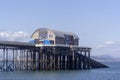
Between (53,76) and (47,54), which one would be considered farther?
(47,54)

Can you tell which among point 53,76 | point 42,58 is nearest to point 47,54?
point 42,58

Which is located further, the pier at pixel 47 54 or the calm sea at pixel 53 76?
the pier at pixel 47 54

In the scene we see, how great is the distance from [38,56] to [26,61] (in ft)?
17.0

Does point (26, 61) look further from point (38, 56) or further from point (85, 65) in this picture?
point (85, 65)

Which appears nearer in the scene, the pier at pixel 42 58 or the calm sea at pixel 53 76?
the calm sea at pixel 53 76

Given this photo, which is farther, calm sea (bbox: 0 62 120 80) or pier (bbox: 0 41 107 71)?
pier (bbox: 0 41 107 71)

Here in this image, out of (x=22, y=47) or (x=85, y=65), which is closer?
(x=22, y=47)

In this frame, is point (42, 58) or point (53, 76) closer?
point (53, 76)

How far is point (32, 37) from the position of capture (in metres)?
130

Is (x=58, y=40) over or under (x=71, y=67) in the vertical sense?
over

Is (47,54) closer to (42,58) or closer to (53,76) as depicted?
(42,58)

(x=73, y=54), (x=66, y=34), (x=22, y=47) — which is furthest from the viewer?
(x=66, y=34)

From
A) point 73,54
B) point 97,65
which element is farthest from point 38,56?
point 97,65

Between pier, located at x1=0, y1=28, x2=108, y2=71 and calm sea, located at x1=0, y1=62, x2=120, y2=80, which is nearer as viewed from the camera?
calm sea, located at x1=0, y1=62, x2=120, y2=80
